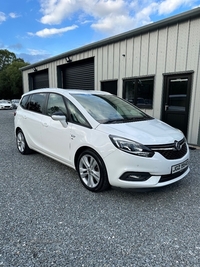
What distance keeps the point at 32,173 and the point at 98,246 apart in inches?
90.4

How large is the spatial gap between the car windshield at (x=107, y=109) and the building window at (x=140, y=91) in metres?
3.17

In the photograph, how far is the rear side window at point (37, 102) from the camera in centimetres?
415

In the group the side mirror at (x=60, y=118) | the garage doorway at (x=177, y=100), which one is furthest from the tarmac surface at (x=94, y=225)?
the garage doorway at (x=177, y=100)

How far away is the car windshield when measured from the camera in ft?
10.6

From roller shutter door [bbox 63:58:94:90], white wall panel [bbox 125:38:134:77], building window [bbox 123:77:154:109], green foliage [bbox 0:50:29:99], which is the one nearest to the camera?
building window [bbox 123:77:154:109]

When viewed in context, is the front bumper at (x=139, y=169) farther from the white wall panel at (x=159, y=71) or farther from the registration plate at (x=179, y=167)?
the white wall panel at (x=159, y=71)

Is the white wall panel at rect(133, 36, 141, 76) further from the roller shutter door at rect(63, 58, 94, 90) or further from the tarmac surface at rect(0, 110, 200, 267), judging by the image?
the tarmac surface at rect(0, 110, 200, 267)

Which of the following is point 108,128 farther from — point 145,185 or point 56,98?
point 56,98

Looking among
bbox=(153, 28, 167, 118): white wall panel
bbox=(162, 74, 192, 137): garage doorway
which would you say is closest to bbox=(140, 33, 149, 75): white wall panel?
bbox=(153, 28, 167, 118): white wall panel

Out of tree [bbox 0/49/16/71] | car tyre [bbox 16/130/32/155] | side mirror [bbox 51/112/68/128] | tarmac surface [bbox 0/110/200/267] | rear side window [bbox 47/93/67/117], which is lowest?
tarmac surface [bbox 0/110/200/267]

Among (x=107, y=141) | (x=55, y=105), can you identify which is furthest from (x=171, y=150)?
(x=55, y=105)

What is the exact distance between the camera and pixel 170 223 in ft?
A: 7.73

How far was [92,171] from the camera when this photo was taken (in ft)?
9.84

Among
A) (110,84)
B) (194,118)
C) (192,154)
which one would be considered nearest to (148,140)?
Answer: (192,154)
